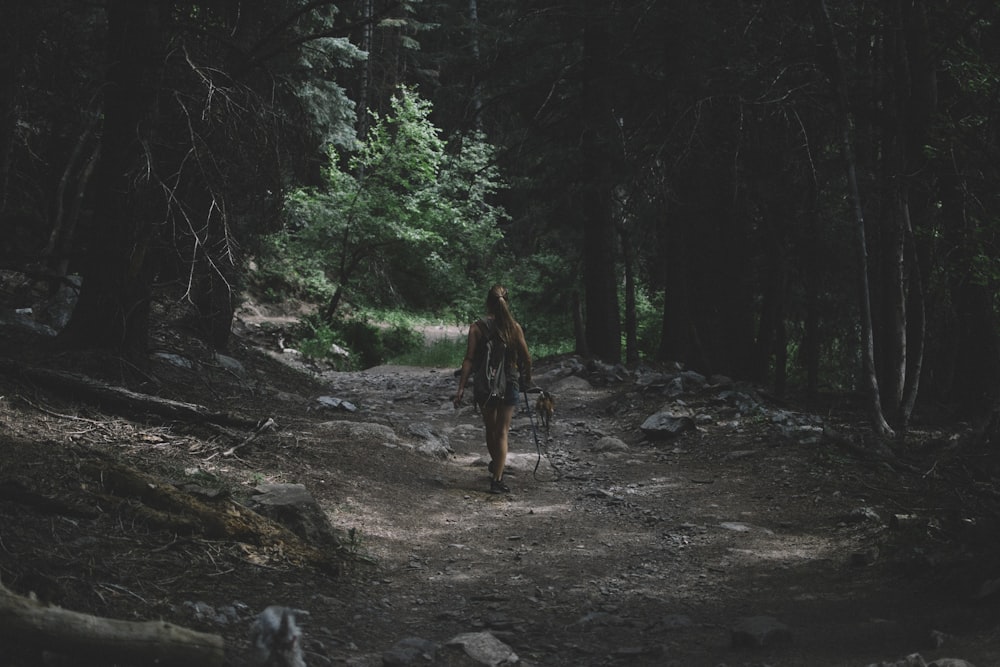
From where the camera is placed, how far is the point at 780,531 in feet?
22.1

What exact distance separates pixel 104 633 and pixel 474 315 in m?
28.4

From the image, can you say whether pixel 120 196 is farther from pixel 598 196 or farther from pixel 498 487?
pixel 598 196

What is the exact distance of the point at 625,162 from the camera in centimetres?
1445

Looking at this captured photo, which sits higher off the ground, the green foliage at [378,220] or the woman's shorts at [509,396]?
the green foliage at [378,220]

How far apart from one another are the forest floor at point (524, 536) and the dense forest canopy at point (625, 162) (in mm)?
1295

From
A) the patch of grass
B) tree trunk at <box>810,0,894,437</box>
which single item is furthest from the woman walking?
the patch of grass

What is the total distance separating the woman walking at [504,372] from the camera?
27.3 feet

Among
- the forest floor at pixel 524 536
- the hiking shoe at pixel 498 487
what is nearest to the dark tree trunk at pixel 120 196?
the forest floor at pixel 524 536

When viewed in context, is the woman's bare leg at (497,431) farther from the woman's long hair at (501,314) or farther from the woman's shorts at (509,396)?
the woman's long hair at (501,314)

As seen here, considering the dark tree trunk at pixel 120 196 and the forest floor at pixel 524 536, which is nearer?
the forest floor at pixel 524 536

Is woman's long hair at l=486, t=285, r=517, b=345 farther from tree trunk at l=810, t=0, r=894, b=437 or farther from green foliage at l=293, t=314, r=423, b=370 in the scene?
green foliage at l=293, t=314, r=423, b=370

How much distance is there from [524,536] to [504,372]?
206cm

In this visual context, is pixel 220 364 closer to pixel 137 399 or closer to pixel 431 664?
pixel 137 399

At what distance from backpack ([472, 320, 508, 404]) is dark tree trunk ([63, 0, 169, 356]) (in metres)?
3.35
